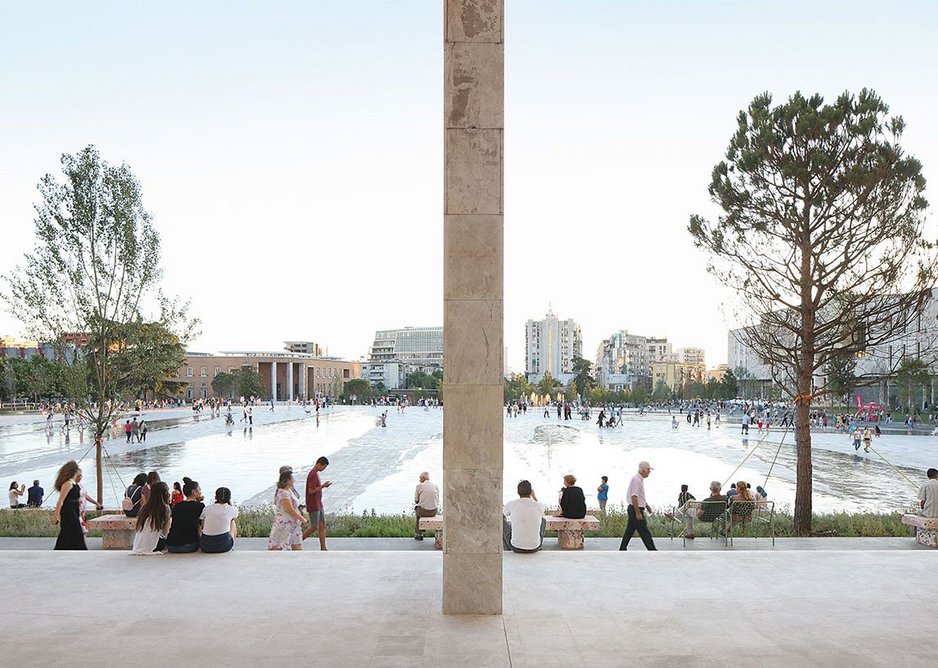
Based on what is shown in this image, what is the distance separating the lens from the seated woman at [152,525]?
845 cm

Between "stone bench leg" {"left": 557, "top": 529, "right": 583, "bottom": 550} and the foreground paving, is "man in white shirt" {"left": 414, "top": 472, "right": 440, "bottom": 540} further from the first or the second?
the foreground paving

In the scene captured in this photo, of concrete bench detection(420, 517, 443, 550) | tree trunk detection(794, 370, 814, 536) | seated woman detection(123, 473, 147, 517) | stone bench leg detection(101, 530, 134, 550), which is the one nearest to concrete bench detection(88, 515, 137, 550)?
stone bench leg detection(101, 530, 134, 550)

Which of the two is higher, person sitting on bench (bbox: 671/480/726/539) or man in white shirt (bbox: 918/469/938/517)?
man in white shirt (bbox: 918/469/938/517)

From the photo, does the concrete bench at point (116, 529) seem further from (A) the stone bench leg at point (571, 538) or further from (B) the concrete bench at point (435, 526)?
(A) the stone bench leg at point (571, 538)

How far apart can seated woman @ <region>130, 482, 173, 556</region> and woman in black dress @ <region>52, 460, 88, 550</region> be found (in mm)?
1526

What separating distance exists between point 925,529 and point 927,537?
0.21 meters

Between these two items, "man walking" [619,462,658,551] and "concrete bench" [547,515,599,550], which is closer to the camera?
"man walking" [619,462,658,551]

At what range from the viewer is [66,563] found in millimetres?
7918

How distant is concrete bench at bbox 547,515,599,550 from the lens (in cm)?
1033

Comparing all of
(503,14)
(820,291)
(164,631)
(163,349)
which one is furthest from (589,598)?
(163,349)

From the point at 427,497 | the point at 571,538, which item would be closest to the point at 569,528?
the point at 571,538

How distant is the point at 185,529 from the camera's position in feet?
27.8

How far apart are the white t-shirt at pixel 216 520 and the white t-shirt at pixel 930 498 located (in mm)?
9597

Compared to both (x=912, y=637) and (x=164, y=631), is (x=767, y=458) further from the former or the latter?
(x=164, y=631)
